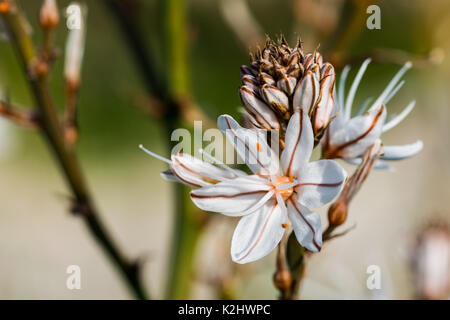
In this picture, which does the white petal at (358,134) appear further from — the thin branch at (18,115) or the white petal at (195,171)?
the thin branch at (18,115)

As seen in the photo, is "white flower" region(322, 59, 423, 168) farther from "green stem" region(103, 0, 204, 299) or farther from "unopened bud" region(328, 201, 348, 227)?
"green stem" region(103, 0, 204, 299)

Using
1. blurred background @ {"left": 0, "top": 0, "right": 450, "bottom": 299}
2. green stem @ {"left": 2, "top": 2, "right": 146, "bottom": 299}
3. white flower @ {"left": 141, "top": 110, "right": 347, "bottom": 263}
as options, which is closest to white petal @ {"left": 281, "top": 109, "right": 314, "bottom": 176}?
white flower @ {"left": 141, "top": 110, "right": 347, "bottom": 263}

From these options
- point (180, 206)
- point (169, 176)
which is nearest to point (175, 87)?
point (180, 206)

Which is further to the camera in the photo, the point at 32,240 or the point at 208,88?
the point at 208,88

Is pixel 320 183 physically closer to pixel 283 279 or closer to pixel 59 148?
pixel 283 279

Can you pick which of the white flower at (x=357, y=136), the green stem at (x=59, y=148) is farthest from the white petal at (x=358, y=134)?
the green stem at (x=59, y=148)

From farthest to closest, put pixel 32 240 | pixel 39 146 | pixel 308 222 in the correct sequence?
pixel 39 146 < pixel 32 240 < pixel 308 222
